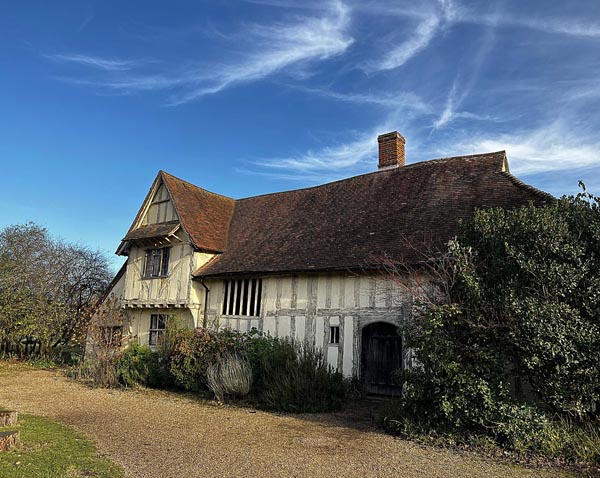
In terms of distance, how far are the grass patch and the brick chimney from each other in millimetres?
11902

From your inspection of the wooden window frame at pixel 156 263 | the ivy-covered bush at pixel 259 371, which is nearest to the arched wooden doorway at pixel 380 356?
the ivy-covered bush at pixel 259 371

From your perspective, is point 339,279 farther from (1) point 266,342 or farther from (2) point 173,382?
(2) point 173,382

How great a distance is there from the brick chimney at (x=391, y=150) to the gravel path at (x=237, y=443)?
9130 millimetres

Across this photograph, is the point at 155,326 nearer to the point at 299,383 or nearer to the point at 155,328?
the point at 155,328

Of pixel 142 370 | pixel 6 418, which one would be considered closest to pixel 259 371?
pixel 142 370

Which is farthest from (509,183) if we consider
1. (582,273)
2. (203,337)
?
(203,337)

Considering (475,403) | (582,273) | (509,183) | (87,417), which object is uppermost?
(509,183)

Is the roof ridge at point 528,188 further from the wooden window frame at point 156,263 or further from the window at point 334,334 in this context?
the wooden window frame at point 156,263

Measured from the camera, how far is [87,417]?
8.60 meters

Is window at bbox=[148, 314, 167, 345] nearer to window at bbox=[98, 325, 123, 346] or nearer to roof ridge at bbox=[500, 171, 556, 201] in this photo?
window at bbox=[98, 325, 123, 346]

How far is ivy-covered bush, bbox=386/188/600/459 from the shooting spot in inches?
257

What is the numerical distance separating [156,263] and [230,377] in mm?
7114

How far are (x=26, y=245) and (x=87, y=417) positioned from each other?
12.9 m

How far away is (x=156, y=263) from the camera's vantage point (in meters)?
16.2
